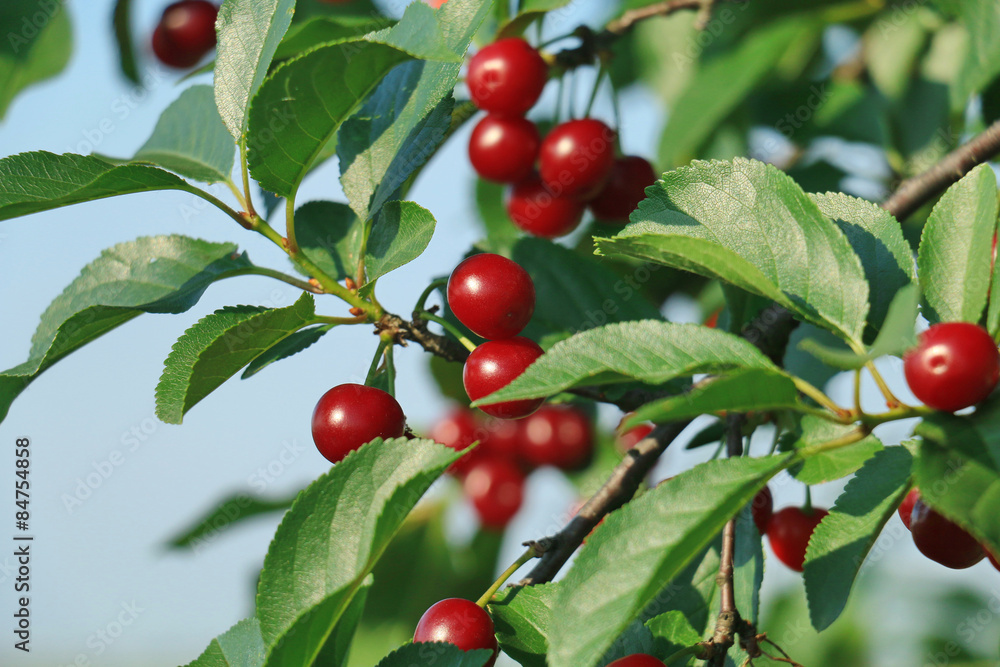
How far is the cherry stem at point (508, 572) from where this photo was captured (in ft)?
3.39

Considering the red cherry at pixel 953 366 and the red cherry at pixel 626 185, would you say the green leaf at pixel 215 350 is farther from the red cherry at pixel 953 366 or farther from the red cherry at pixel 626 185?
the red cherry at pixel 626 185

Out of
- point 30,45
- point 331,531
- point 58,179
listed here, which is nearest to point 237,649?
point 331,531

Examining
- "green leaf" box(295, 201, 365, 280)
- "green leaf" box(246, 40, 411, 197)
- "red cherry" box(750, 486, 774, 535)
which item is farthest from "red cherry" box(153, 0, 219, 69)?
"red cherry" box(750, 486, 774, 535)

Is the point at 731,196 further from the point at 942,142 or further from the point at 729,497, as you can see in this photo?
the point at 942,142

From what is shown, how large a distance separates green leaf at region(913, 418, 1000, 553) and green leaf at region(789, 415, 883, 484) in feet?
0.64

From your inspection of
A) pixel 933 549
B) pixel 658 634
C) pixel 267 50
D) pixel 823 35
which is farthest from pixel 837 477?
pixel 823 35

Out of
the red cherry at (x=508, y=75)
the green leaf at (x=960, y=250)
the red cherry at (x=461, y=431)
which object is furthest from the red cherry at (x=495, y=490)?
the green leaf at (x=960, y=250)

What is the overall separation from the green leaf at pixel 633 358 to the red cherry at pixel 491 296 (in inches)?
11.1

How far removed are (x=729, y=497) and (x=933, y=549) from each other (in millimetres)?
407

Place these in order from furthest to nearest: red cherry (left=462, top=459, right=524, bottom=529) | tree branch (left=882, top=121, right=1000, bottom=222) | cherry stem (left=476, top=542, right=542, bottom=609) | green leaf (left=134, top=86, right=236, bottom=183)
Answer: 1. red cherry (left=462, top=459, right=524, bottom=529)
2. tree branch (left=882, top=121, right=1000, bottom=222)
3. green leaf (left=134, top=86, right=236, bottom=183)
4. cherry stem (left=476, top=542, right=542, bottom=609)

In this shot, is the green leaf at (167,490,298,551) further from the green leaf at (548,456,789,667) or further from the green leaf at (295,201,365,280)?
the green leaf at (548,456,789,667)

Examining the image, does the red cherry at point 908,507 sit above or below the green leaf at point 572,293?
below

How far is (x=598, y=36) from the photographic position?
178 centimetres

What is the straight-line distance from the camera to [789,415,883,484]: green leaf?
1008 millimetres
